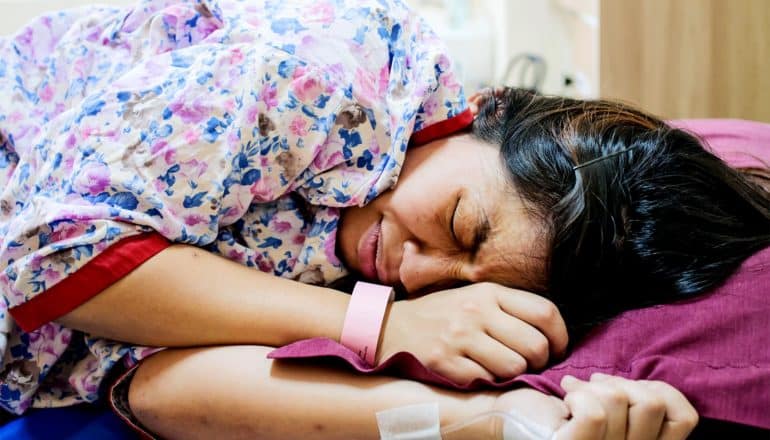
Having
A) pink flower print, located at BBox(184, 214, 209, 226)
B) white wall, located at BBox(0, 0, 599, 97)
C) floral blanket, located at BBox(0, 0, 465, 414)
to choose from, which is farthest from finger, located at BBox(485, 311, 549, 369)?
white wall, located at BBox(0, 0, 599, 97)

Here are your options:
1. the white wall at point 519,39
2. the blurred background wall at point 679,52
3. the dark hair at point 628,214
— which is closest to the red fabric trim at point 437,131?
the dark hair at point 628,214

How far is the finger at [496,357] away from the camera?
798 mm

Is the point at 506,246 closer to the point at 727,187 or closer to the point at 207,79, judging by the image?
the point at 727,187

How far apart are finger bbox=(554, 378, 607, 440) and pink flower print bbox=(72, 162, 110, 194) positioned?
20.2 inches

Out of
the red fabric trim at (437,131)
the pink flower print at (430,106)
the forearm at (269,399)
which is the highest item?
the pink flower print at (430,106)

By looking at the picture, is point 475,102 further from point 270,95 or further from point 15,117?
point 15,117

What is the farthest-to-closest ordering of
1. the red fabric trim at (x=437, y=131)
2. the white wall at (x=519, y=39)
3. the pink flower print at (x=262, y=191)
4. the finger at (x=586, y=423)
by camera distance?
the white wall at (x=519, y=39)
the red fabric trim at (x=437, y=131)
the pink flower print at (x=262, y=191)
the finger at (x=586, y=423)

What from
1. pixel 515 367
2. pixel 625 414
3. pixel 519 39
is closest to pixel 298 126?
pixel 515 367

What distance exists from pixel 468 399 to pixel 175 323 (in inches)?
12.4

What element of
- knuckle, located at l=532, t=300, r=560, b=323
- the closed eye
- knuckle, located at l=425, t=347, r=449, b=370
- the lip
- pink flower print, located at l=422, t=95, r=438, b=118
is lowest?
knuckle, located at l=425, t=347, r=449, b=370

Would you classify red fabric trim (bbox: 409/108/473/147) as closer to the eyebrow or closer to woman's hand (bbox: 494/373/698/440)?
the eyebrow

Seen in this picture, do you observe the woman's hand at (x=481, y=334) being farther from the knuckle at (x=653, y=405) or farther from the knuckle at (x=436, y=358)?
the knuckle at (x=653, y=405)

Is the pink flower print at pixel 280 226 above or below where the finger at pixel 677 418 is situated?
above

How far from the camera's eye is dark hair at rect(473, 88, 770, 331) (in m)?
0.85
